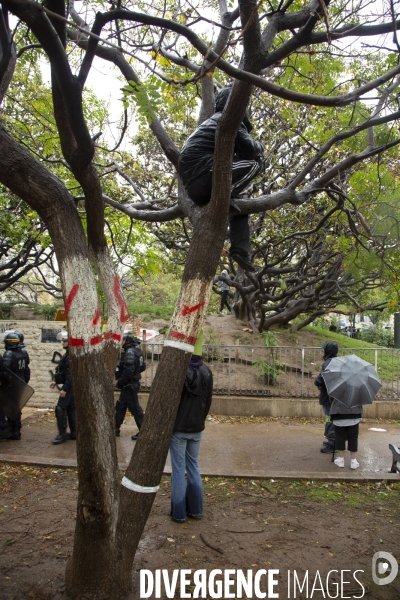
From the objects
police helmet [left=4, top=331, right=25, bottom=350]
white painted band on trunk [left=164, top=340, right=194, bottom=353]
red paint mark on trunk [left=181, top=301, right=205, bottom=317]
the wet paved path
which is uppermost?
red paint mark on trunk [left=181, top=301, right=205, bottom=317]

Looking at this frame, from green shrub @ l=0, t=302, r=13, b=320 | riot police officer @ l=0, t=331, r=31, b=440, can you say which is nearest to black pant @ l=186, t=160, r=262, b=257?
riot police officer @ l=0, t=331, r=31, b=440

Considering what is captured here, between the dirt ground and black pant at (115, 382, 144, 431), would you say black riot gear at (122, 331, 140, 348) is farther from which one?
the dirt ground

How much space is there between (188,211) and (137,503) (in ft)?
8.08

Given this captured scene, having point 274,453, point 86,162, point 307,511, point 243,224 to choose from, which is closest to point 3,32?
point 86,162

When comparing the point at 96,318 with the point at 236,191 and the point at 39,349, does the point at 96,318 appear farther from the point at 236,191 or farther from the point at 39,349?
the point at 39,349

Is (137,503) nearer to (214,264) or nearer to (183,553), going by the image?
(183,553)

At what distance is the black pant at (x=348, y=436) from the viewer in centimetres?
703

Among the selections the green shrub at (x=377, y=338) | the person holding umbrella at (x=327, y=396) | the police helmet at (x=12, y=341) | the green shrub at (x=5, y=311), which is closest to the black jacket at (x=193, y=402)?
the person holding umbrella at (x=327, y=396)

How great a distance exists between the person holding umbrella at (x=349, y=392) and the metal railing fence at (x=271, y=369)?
14.4ft

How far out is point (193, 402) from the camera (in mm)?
5145

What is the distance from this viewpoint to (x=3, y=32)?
3.94 meters

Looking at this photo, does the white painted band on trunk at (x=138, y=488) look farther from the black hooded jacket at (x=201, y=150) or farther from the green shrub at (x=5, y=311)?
the green shrub at (x=5, y=311)

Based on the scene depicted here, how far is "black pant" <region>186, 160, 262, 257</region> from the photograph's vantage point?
4062 mm

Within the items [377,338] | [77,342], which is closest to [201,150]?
[77,342]
